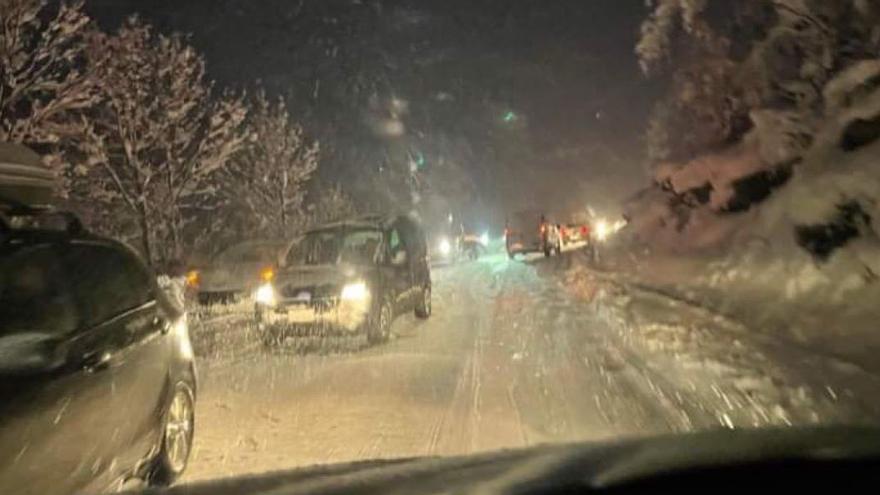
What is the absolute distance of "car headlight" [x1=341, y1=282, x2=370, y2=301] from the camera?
14320 mm

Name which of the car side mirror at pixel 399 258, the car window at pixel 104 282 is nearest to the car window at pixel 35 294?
the car window at pixel 104 282

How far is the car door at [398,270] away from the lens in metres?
15.7

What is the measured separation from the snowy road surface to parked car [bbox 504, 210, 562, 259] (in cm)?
3154

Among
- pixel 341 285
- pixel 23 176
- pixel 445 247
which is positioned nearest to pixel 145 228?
pixel 23 176

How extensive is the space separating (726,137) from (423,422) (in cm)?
2273

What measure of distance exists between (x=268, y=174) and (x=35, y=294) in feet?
123

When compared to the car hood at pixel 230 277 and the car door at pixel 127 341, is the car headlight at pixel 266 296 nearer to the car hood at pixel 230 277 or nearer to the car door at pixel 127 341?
the car hood at pixel 230 277

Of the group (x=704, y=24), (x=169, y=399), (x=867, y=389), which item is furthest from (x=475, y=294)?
(x=169, y=399)

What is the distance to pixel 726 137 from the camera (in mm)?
29062

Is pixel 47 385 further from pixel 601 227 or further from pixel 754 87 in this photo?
pixel 601 227

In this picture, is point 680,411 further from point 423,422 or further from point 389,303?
point 389,303

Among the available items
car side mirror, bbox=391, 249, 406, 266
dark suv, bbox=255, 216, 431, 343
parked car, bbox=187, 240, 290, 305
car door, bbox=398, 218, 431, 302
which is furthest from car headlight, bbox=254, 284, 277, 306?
parked car, bbox=187, 240, 290, 305

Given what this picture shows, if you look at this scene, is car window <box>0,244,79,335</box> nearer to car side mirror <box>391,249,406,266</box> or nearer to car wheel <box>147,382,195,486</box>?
car wheel <box>147,382,195,486</box>

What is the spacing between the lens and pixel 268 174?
42031 mm
